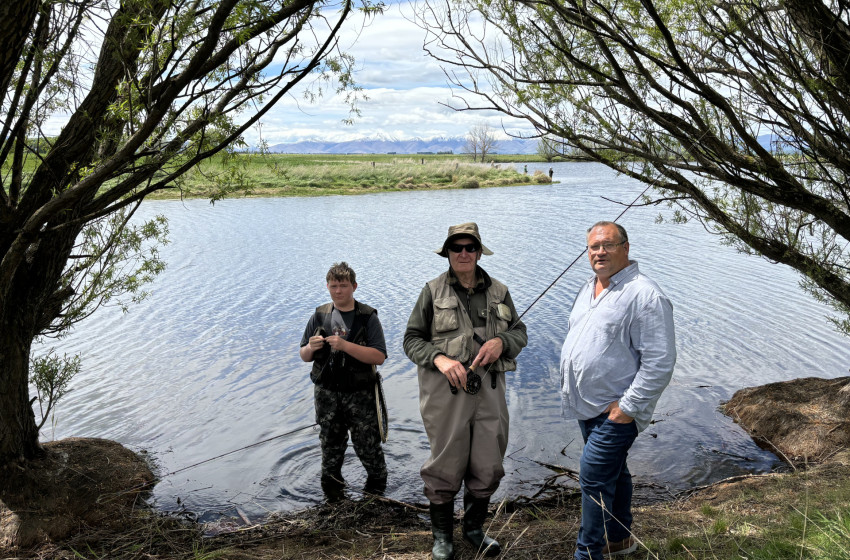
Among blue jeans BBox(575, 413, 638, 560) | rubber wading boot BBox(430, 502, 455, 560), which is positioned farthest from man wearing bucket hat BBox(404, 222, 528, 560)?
blue jeans BBox(575, 413, 638, 560)

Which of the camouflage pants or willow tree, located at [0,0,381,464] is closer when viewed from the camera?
willow tree, located at [0,0,381,464]

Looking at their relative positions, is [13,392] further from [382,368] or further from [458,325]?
[382,368]

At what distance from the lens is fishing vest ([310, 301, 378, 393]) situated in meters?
5.67

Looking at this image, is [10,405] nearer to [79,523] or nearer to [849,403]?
[79,523]

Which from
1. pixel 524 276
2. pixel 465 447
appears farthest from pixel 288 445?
pixel 524 276

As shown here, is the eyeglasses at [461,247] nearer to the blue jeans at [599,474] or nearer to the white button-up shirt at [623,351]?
the white button-up shirt at [623,351]

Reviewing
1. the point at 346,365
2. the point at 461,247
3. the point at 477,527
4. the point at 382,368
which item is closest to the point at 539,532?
the point at 477,527

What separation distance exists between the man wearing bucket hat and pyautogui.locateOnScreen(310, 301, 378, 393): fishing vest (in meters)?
1.29

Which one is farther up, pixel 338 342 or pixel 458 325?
pixel 458 325

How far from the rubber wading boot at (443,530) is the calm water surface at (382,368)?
2.64 meters

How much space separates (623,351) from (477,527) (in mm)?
1584

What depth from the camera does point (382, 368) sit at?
36.0 ft

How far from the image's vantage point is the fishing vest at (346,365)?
223 inches

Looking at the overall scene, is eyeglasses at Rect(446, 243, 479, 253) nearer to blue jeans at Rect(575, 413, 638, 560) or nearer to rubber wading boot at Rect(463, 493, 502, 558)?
blue jeans at Rect(575, 413, 638, 560)
